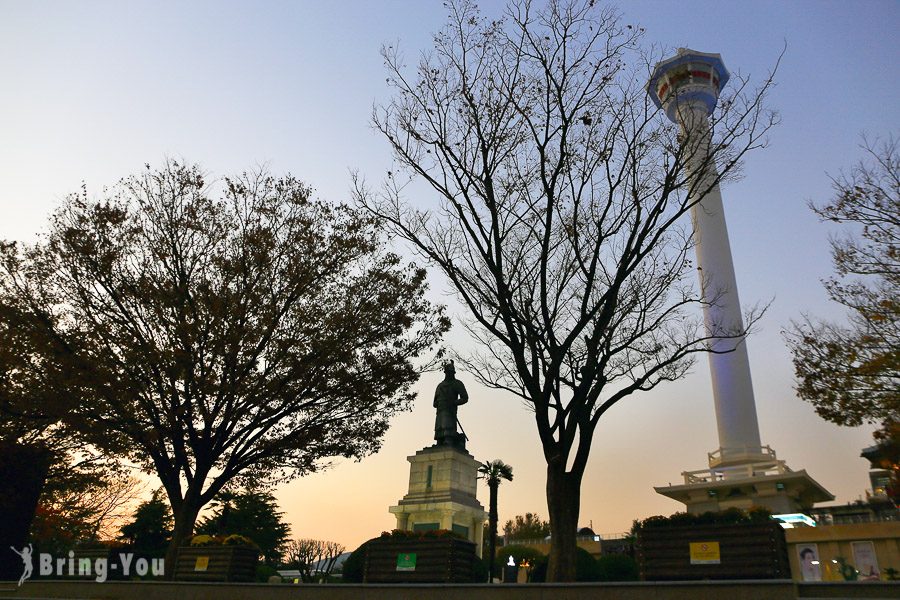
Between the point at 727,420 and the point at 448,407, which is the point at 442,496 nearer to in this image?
the point at 448,407

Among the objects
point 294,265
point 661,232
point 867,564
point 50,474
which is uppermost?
point 294,265

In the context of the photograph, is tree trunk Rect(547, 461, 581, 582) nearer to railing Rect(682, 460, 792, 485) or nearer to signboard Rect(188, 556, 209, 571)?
signboard Rect(188, 556, 209, 571)

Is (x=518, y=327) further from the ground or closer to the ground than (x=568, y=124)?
closer to the ground

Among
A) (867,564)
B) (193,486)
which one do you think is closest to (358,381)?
(193,486)

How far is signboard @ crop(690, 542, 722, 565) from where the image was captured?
30.3 feet

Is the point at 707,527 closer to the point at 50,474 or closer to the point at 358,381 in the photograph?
the point at 358,381

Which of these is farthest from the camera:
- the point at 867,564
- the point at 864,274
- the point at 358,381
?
the point at 867,564

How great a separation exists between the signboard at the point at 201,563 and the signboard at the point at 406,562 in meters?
5.11

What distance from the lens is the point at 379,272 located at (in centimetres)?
1870

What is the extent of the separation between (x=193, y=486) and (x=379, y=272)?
7.82 m

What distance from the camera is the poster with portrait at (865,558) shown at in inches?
1219

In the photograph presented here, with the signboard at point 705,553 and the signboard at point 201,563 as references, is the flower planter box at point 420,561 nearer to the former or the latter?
the signboard at point 705,553

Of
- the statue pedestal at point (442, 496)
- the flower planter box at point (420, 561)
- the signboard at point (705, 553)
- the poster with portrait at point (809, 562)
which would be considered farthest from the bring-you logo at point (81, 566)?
the poster with portrait at point (809, 562)

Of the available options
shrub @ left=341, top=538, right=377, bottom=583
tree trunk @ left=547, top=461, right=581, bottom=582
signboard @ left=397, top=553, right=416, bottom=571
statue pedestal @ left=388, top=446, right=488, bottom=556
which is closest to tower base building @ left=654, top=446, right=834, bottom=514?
statue pedestal @ left=388, top=446, right=488, bottom=556
